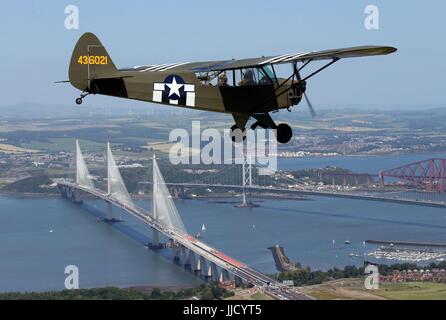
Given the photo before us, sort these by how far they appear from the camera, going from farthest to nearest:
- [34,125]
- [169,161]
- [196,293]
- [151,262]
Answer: [34,125] → [169,161] → [151,262] → [196,293]

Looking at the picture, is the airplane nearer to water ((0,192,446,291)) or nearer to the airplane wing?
the airplane wing

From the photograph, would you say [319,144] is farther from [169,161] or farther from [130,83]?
[130,83]

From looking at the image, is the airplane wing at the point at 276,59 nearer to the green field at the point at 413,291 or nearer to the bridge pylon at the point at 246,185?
the green field at the point at 413,291

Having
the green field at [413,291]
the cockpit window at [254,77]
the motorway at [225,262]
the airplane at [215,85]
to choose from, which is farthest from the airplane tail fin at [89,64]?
the green field at [413,291]

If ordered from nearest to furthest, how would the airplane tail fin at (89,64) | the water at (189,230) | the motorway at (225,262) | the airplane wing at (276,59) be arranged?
the airplane wing at (276,59)
the airplane tail fin at (89,64)
the motorway at (225,262)
the water at (189,230)

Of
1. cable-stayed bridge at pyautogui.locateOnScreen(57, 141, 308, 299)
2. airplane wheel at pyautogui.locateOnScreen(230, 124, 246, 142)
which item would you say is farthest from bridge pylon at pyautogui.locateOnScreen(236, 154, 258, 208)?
airplane wheel at pyautogui.locateOnScreen(230, 124, 246, 142)

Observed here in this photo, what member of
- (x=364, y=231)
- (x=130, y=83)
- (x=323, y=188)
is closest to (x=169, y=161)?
(x=323, y=188)

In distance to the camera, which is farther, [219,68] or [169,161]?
[169,161]
